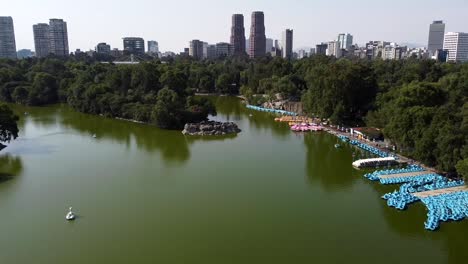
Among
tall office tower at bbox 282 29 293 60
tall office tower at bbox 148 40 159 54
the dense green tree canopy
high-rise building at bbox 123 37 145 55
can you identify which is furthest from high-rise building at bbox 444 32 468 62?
tall office tower at bbox 148 40 159 54

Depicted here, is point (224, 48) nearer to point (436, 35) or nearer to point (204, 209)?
point (436, 35)

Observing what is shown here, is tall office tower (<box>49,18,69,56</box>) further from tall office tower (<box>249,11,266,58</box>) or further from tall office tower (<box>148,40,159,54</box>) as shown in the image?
tall office tower (<box>148,40,159,54</box>)

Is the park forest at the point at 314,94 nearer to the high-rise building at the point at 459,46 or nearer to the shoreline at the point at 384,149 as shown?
the shoreline at the point at 384,149

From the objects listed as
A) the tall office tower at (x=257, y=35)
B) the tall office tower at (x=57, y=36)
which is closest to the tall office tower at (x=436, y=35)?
the tall office tower at (x=257, y=35)

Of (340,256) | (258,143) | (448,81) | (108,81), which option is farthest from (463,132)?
(108,81)

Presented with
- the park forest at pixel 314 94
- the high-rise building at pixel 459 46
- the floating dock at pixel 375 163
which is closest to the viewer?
the park forest at pixel 314 94
